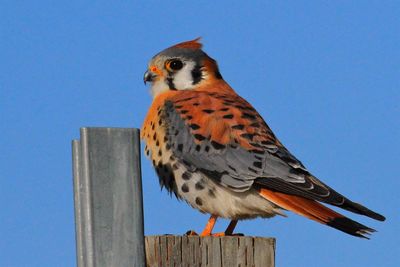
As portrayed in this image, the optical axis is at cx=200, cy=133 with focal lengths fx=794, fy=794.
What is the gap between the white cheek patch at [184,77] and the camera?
6.91 metres

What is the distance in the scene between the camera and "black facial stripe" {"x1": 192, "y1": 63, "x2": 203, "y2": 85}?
6.99 metres

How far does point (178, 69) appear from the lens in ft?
22.8

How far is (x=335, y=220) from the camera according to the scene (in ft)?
17.0

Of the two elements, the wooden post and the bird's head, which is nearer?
the wooden post

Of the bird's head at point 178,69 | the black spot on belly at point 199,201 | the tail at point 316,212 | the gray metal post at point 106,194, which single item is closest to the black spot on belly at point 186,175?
the black spot on belly at point 199,201

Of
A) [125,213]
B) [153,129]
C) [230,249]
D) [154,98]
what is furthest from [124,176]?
Result: [154,98]

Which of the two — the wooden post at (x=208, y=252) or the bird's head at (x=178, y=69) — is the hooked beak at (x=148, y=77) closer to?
the bird's head at (x=178, y=69)

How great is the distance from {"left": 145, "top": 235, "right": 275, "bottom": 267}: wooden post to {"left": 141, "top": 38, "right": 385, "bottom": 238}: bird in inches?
40.1

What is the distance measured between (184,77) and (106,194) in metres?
3.37

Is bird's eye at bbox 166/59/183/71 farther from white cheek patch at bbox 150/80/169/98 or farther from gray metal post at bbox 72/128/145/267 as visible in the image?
gray metal post at bbox 72/128/145/267

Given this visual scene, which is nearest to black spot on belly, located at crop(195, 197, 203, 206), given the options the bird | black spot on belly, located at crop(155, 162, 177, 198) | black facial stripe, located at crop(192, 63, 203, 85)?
the bird

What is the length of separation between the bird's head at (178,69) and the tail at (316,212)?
167 cm

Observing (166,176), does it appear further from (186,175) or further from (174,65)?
(174,65)

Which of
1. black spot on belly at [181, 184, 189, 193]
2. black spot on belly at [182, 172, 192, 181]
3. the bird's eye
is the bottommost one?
black spot on belly at [181, 184, 189, 193]
